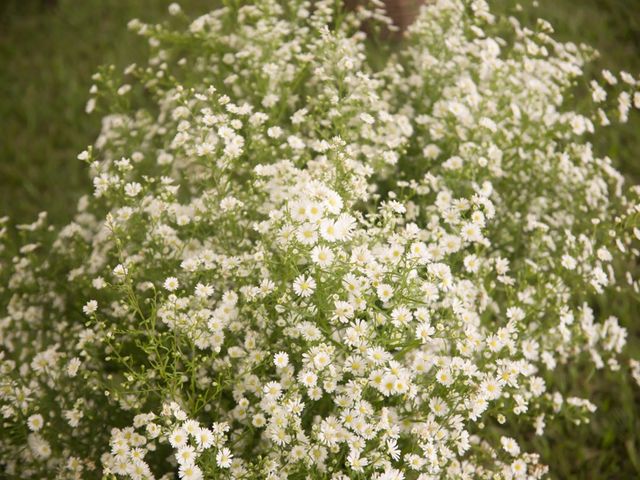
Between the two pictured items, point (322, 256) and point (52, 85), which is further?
point (52, 85)

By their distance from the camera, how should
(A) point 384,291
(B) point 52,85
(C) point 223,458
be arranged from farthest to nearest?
(B) point 52,85
(A) point 384,291
(C) point 223,458

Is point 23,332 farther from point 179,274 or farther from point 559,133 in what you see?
point 559,133

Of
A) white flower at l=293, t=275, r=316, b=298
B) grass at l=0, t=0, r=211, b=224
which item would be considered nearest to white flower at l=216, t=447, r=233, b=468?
white flower at l=293, t=275, r=316, b=298

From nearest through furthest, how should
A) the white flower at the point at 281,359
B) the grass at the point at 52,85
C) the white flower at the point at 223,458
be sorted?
the white flower at the point at 223,458
the white flower at the point at 281,359
the grass at the point at 52,85

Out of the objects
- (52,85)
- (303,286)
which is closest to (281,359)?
(303,286)

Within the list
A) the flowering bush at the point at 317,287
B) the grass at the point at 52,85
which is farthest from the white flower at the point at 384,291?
the grass at the point at 52,85

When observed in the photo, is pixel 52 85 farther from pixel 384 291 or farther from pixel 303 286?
pixel 384 291

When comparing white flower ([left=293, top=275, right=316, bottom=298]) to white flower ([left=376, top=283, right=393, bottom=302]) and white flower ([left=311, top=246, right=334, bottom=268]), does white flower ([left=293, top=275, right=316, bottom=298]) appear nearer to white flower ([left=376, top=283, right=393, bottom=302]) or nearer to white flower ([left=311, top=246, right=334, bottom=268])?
white flower ([left=311, top=246, right=334, bottom=268])

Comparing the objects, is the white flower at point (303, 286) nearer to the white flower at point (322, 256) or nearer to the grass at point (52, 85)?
the white flower at point (322, 256)

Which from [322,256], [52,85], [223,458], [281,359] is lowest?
[52,85]
